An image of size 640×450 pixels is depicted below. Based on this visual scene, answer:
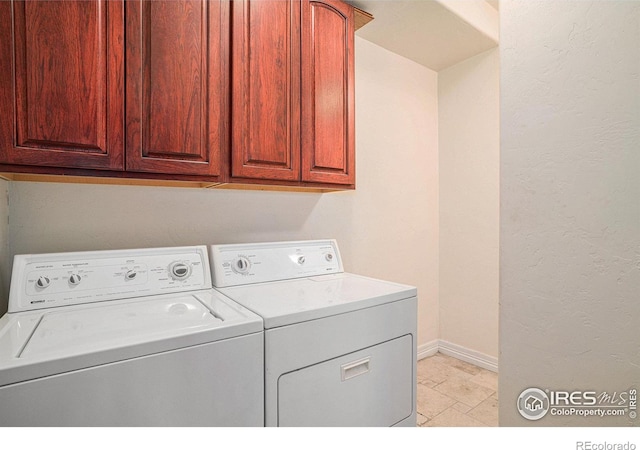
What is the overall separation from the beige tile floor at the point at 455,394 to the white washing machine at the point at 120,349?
138 cm

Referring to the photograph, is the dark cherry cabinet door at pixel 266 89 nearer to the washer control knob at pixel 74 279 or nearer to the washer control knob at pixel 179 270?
the washer control knob at pixel 179 270

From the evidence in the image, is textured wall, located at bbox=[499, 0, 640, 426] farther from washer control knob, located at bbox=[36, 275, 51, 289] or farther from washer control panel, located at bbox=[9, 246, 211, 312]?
washer control knob, located at bbox=[36, 275, 51, 289]

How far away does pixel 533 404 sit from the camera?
124 cm

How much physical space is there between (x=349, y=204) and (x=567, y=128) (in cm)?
132

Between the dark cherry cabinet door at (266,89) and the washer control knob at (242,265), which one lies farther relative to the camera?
the washer control knob at (242,265)

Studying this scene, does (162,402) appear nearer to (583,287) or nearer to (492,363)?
(583,287)

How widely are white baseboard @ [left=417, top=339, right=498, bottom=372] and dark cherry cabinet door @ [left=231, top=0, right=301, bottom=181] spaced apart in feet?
6.51

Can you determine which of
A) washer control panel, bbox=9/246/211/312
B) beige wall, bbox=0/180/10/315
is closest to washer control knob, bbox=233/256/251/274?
washer control panel, bbox=9/246/211/312

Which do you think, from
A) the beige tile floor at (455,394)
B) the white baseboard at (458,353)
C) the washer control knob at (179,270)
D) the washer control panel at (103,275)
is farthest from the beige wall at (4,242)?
the white baseboard at (458,353)

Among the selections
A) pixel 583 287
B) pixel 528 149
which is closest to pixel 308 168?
pixel 528 149

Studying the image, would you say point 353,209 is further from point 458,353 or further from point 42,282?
point 42,282

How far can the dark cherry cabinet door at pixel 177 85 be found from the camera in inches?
47.8

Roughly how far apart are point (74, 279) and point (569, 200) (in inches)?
69.9

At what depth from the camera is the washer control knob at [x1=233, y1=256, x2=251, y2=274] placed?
1.54 meters
